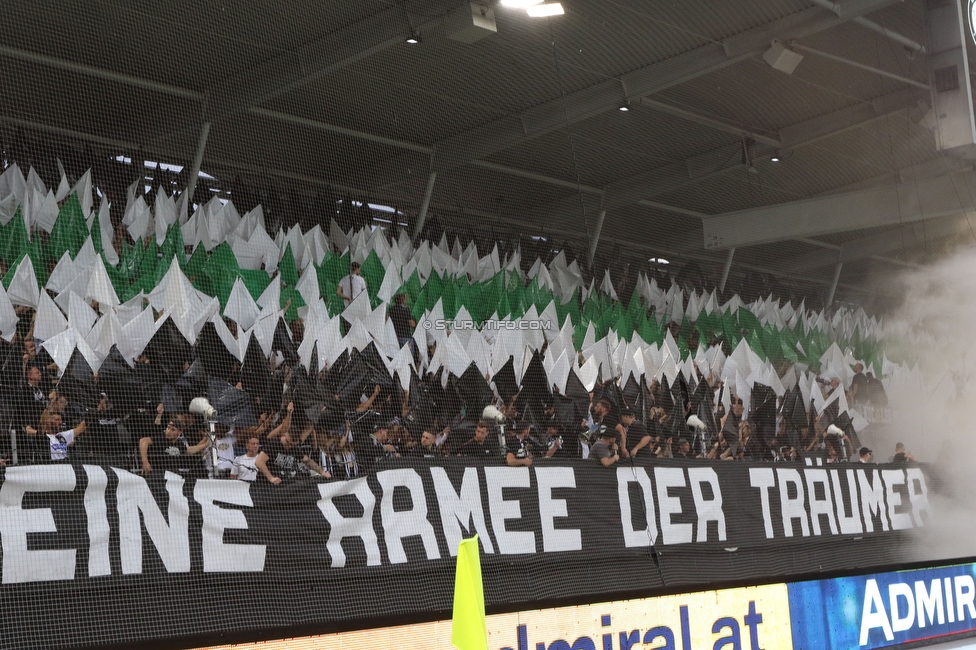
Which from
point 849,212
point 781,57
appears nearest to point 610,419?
point 781,57

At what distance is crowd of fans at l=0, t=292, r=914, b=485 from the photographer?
4.45 m

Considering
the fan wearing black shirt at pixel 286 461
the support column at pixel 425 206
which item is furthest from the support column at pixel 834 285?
the fan wearing black shirt at pixel 286 461

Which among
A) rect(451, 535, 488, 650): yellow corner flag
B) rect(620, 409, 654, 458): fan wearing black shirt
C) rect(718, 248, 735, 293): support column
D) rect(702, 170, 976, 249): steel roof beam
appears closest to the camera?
rect(451, 535, 488, 650): yellow corner flag

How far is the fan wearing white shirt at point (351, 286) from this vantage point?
586 cm

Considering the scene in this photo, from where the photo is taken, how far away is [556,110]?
7.18 m

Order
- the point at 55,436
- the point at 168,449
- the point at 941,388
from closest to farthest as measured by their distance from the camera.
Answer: the point at 55,436 → the point at 168,449 → the point at 941,388

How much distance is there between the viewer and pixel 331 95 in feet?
20.2

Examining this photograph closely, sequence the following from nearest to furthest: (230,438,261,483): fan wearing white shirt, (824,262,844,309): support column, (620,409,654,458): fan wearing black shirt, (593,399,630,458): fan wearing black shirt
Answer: (230,438,261,483): fan wearing white shirt, (593,399,630,458): fan wearing black shirt, (620,409,654,458): fan wearing black shirt, (824,262,844,309): support column

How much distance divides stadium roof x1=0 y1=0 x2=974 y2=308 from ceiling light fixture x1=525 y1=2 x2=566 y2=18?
0.77 metres

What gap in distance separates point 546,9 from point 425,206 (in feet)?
4.49

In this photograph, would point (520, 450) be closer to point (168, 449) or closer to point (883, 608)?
point (168, 449)

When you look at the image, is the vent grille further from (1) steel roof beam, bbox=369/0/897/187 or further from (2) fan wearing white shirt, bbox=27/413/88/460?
(2) fan wearing white shirt, bbox=27/413/88/460

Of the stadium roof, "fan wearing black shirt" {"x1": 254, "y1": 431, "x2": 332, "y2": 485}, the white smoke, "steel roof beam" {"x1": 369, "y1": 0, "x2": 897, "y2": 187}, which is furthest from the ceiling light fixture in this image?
the white smoke

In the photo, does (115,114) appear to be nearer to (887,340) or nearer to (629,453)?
(629,453)
